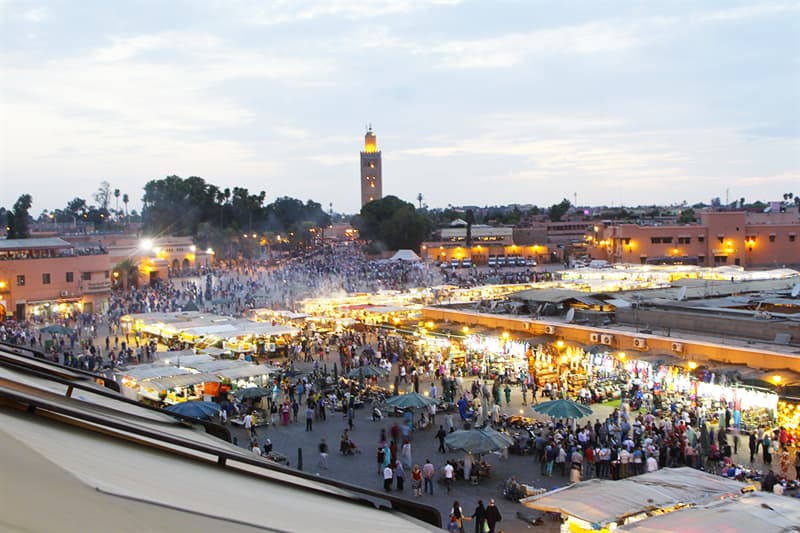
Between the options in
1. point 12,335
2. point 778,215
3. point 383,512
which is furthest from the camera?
point 778,215

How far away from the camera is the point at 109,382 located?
6.80m

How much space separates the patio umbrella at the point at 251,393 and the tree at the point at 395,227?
207ft

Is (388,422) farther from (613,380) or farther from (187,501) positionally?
(187,501)

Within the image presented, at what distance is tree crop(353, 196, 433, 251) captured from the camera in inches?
3226

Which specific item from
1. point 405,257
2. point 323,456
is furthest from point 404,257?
point 323,456

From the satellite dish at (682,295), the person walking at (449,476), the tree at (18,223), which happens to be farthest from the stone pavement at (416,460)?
the tree at (18,223)

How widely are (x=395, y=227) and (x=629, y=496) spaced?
7312 cm

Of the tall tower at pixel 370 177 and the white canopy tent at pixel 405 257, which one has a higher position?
the tall tower at pixel 370 177

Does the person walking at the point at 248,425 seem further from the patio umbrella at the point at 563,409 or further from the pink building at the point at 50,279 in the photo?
the pink building at the point at 50,279

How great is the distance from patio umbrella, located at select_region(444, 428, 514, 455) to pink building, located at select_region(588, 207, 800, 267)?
48455 mm

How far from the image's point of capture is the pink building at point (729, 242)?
58.1 metres

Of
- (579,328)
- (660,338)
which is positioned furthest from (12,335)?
(660,338)

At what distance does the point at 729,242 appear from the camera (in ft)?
192

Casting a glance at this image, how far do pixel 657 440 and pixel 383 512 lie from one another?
511 inches
